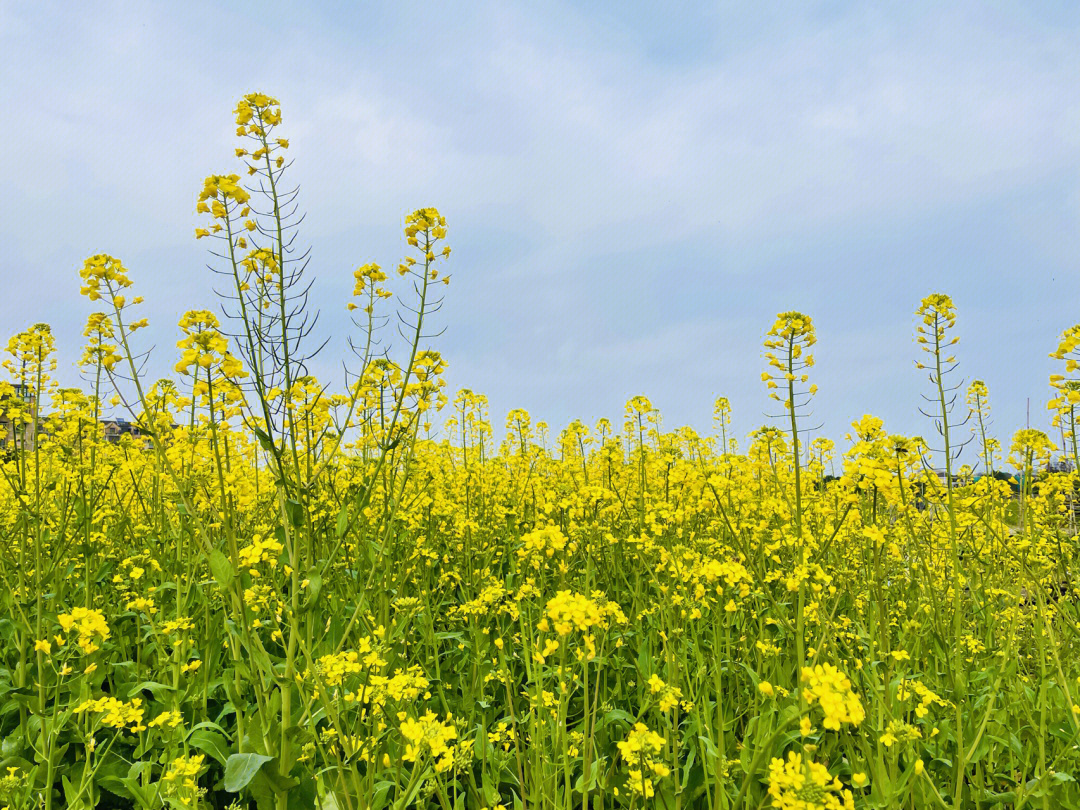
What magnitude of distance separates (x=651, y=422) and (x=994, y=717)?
4148mm

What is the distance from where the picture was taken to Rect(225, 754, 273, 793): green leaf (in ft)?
7.07

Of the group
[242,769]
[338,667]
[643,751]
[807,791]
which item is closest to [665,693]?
[643,751]

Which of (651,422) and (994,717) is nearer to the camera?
(994,717)

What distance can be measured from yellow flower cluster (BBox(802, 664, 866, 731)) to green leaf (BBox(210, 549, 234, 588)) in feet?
6.46

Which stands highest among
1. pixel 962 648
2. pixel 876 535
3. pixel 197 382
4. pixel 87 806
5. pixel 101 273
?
pixel 101 273

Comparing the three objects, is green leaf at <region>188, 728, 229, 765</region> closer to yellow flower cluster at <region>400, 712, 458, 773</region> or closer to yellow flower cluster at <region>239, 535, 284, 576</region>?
yellow flower cluster at <region>239, 535, 284, 576</region>

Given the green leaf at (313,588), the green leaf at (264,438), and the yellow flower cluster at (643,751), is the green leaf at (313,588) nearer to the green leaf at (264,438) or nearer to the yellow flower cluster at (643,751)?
the green leaf at (264,438)

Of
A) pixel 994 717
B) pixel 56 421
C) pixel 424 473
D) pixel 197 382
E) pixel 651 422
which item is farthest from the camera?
pixel 651 422

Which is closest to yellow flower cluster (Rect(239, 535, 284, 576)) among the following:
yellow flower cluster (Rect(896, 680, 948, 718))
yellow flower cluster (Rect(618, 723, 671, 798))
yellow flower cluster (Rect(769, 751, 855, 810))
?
yellow flower cluster (Rect(618, 723, 671, 798))

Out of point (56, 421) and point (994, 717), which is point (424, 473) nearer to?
point (56, 421)

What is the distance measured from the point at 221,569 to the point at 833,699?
2.06m

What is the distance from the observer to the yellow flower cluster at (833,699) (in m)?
1.42

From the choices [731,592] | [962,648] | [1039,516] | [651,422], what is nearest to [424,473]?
[651,422]

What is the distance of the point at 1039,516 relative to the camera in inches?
258
